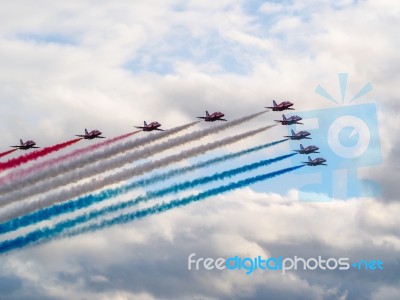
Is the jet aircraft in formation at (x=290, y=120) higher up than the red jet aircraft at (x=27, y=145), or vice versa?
the jet aircraft in formation at (x=290, y=120)

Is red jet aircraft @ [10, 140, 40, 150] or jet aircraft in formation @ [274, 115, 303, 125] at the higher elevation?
jet aircraft in formation @ [274, 115, 303, 125]

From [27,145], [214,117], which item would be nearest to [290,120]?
[214,117]

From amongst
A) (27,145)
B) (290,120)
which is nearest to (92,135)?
(27,145)

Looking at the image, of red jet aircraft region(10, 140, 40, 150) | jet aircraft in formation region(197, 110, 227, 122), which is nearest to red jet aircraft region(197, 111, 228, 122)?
jet aircraft in formation region(197, 110, 227, 122)

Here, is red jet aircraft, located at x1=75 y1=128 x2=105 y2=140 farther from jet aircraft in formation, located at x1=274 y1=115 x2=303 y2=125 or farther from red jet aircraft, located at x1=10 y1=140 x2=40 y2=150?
jet aircraft in formation, located at x1=274 y1=115 x2=303 y2=125

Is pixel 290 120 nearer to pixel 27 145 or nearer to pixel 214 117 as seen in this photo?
pixel 214 117

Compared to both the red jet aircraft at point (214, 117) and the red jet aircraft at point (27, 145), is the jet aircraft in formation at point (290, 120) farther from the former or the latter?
the red jet aircraft at point (27, 145)

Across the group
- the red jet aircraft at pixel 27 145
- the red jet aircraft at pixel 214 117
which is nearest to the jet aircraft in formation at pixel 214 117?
the red jet aircraft at pixel 214 117

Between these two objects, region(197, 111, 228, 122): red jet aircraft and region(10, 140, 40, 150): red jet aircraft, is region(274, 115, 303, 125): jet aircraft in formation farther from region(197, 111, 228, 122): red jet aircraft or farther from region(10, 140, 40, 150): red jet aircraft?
region(10, 140, 40, 150): red jet aircraft

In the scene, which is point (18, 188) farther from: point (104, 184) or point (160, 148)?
point (160, 148)

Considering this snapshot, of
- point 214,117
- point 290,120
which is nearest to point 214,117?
point 214,117

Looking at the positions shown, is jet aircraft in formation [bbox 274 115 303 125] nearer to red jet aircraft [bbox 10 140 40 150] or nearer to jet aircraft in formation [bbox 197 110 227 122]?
jet aircraft in formation [bbox 197 110 227 122]

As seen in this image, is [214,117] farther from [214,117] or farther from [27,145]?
[27,145]

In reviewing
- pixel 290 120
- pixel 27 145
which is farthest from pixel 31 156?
pixel 290 120
